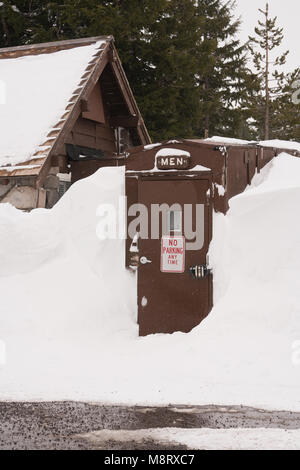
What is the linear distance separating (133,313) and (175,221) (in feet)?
5.48

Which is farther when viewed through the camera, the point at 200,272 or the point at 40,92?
the point at 40,92

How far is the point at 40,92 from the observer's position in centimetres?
1573

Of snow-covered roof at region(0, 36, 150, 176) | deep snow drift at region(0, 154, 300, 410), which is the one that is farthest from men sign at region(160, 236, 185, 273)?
snow-covered roof at region(0, 36, 150, 176)

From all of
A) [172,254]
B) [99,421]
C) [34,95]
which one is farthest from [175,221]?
[34,95]

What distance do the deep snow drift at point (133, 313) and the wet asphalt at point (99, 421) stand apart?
26 centimetres

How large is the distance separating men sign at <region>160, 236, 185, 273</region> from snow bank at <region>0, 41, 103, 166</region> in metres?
6.10

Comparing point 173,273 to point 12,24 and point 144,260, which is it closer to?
point 144,260

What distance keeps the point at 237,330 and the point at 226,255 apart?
1.14 m

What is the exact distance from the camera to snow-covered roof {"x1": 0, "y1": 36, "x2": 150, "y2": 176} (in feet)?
44.9

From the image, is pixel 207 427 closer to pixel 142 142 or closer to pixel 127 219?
pixel 127 219

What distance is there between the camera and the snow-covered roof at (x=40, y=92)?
1367 cm

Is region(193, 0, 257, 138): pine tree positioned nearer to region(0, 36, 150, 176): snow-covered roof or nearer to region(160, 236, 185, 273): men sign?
region(0, 36, 150, 176): snow-covered roof

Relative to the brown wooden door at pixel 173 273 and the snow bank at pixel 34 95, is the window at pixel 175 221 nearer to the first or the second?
the brown wooden door at pixel 173 273

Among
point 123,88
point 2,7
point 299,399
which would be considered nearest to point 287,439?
point 299,399
